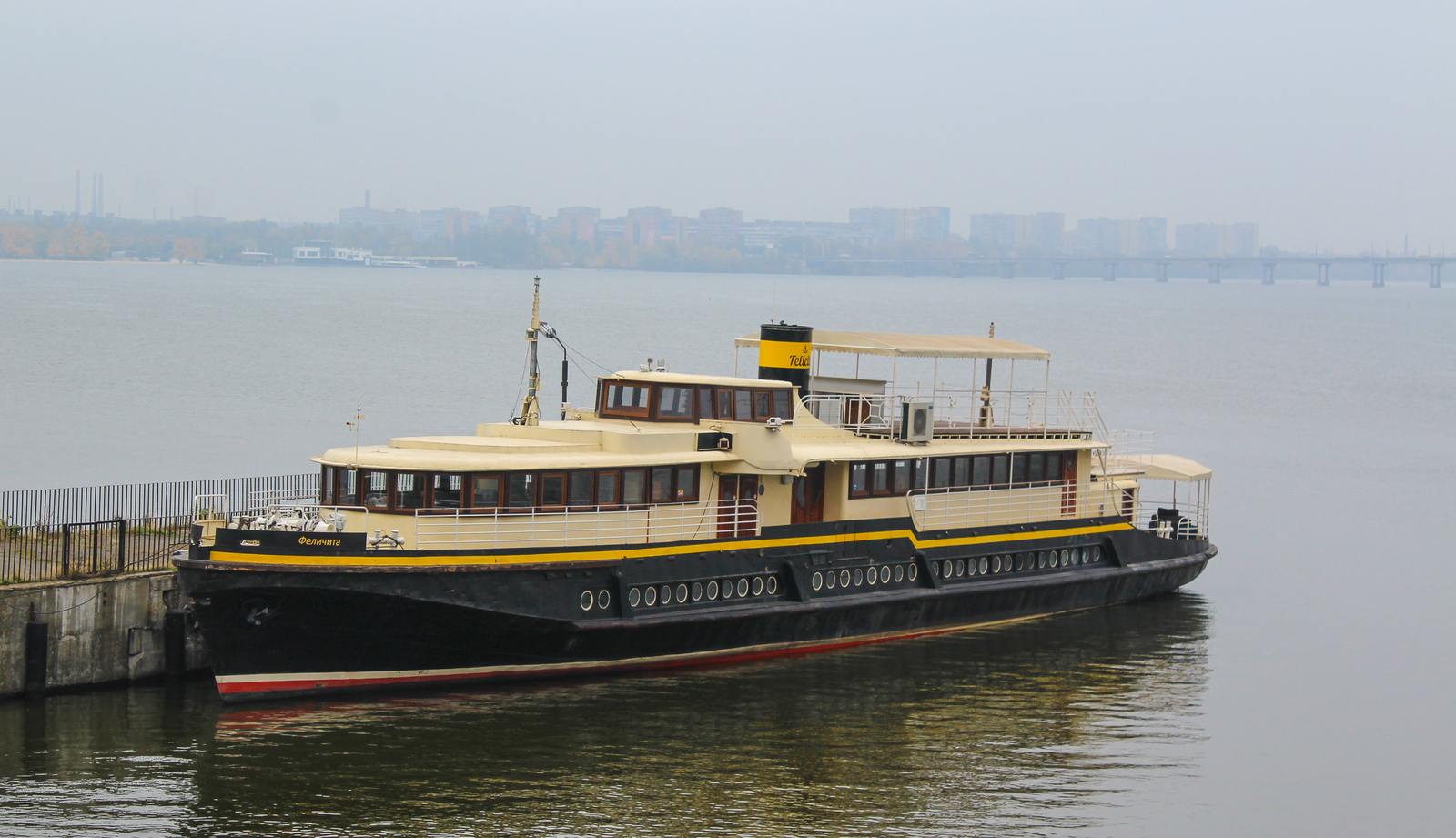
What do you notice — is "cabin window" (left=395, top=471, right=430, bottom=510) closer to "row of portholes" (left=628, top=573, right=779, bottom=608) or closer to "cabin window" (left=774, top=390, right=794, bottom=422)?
"row of portholes" (left=628, top=573, right=779, bottom=608)

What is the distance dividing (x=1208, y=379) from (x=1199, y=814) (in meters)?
84.0

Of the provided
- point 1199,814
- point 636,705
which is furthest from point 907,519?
point 1199,814

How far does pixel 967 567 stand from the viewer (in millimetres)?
34719

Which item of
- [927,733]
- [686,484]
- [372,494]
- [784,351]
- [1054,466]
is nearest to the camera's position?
[927,733]

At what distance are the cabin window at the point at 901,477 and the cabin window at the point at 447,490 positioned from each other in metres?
9.23

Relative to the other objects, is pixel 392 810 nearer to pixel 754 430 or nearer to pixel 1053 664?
pixel 754 430

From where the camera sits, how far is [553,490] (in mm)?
28547

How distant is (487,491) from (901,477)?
9027 millimetres

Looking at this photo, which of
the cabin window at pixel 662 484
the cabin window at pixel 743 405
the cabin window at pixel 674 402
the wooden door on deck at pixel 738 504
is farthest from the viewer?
the cabin window at pixel 743 405

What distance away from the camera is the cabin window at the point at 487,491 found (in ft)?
91.6

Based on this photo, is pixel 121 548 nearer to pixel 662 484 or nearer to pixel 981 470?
pixel 662 484

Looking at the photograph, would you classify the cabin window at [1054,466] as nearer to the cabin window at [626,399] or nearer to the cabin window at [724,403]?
the cabin window at [724,403]

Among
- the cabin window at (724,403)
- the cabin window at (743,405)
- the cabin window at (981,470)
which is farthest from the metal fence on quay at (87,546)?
the cabin window at (981,470)

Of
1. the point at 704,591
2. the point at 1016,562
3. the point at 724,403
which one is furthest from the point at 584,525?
the point at 1016,562
